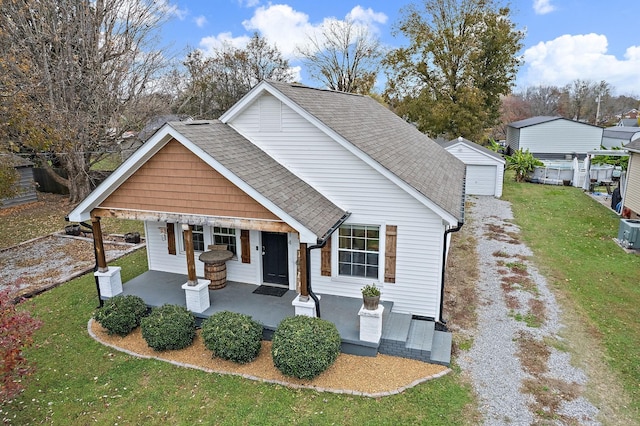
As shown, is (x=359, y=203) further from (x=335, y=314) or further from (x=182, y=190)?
(x=182, y=190)

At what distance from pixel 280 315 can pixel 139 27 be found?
70.4ft

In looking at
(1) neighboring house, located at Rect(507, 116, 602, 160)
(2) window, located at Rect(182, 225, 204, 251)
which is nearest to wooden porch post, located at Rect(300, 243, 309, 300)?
(2) window, located at Rect(182, 225, 204, 251)

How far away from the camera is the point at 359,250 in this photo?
34.3ft

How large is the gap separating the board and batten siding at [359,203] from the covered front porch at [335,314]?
0.43 metres

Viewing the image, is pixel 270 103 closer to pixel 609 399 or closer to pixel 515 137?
pixel 609 399

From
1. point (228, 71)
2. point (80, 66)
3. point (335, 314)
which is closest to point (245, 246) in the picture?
point (335, 314)

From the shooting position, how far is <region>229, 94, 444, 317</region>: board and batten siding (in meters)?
9.72

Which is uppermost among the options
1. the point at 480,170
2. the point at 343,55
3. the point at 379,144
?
the point at 343,55

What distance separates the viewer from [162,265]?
12.6 m

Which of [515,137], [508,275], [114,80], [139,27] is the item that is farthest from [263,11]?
[508,275]

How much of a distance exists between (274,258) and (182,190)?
317 centimetres

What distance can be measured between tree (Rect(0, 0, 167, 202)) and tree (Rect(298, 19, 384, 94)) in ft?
89.8

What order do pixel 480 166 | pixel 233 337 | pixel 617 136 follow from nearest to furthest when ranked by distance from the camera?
pixel 233 337 < pixel 480 166 < pixel 617 136

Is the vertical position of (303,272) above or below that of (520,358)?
above
